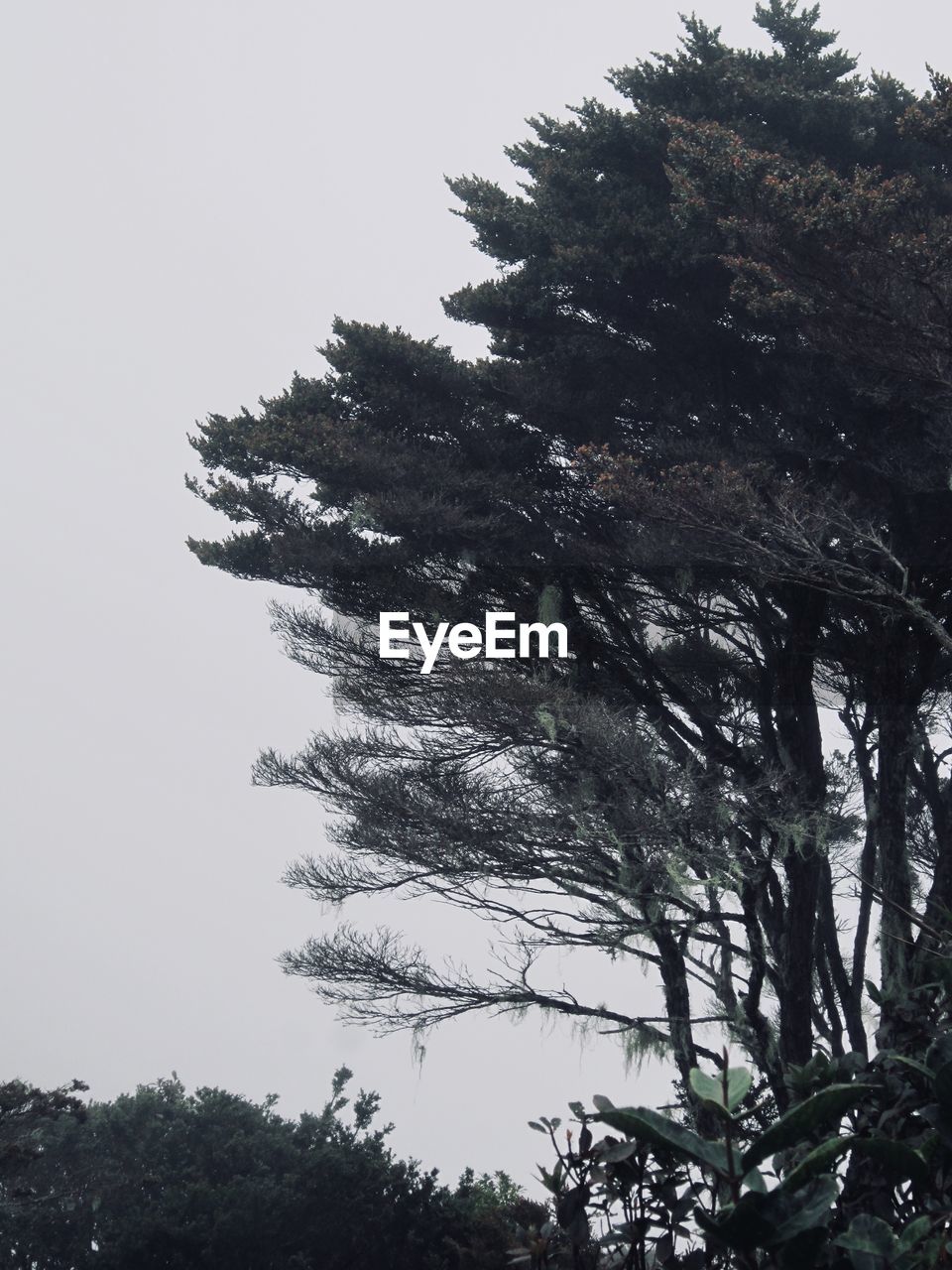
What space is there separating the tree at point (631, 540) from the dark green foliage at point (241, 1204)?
1.39 metres

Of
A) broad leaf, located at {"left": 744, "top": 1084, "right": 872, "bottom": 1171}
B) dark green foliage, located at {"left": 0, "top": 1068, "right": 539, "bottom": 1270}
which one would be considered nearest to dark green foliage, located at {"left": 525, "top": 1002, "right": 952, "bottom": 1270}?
broad leaf, located at {"left": 744, "top": 1084, "right": 872, "bottom": 1171}

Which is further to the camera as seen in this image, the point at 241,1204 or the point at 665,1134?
the point at 241,1204

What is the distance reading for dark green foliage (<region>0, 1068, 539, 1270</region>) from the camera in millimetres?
8023

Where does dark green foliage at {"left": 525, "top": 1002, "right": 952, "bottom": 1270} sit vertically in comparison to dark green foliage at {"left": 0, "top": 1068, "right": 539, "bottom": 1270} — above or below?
above

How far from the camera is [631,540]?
7230 millimetres

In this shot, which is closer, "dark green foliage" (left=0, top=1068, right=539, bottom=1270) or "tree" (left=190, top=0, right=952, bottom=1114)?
"tree" (left=190, top=0, right=952, bottom=1114)

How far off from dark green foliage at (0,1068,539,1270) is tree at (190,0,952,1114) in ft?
4.56

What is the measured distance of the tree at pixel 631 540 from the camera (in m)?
6.74

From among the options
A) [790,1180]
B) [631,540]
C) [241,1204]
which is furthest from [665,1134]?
[241,1204]

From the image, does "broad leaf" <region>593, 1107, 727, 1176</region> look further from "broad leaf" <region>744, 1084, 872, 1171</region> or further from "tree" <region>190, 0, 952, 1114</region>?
"tree" <region>190, 0, 952, 1114</region>

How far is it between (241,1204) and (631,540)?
16.9 feet

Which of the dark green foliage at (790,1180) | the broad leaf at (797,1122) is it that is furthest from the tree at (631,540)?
the broad leaf at (797,1122)

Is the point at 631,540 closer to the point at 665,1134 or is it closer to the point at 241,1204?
the point at 241,1204

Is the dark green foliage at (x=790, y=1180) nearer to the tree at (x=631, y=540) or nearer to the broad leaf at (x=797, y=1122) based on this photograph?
the broad leaf at (x=797, y=1122)
